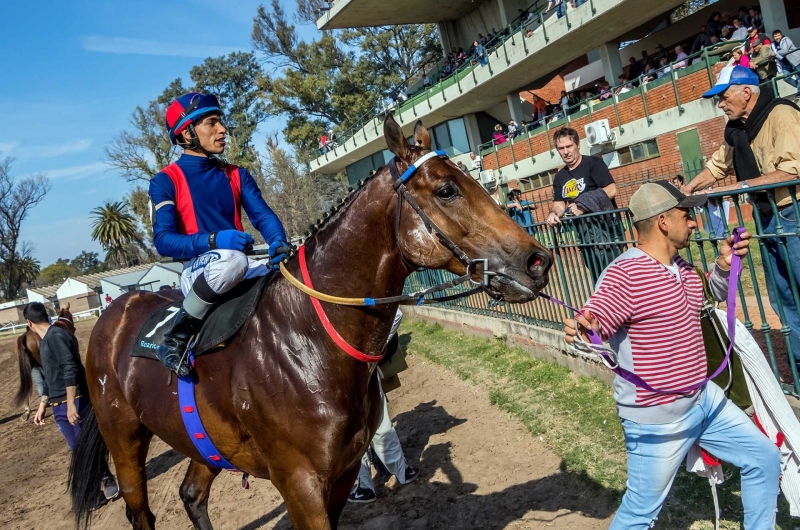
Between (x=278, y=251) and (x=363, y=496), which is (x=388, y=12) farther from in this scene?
(x=278, y=251)

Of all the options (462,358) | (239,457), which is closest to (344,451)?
(239,457)

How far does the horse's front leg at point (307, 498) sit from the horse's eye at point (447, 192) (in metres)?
1.52

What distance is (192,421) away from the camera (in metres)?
3.49

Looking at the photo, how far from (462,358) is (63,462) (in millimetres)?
6108

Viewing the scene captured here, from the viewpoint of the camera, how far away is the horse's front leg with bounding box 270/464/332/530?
2.95 meters

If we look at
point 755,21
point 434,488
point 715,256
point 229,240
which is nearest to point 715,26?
point 755,21

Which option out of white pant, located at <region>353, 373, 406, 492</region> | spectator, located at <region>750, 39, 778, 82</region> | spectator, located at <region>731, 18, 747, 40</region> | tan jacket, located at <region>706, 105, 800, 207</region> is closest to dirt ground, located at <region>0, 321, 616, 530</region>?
white pant, located at <region>353, 373, 406, 492</region>

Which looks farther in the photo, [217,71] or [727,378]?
[217,71]

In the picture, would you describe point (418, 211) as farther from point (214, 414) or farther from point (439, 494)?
point (439, 494)

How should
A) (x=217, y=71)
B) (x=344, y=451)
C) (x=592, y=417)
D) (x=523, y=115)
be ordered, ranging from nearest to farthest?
(x=344, y=451) → (x=592, y=417) → (x=523, y=115) → (x=217, y=71)

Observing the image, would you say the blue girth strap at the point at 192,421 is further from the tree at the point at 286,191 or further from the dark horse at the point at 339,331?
the tree at the point at 286,191

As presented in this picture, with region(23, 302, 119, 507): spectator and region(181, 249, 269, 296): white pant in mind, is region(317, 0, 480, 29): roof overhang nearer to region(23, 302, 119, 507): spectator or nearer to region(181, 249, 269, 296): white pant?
region(23, 302, 119, 507): spectator

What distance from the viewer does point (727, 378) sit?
3135 mm

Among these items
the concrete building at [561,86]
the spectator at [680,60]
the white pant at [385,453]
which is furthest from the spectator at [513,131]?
the white pant at [385,453]
